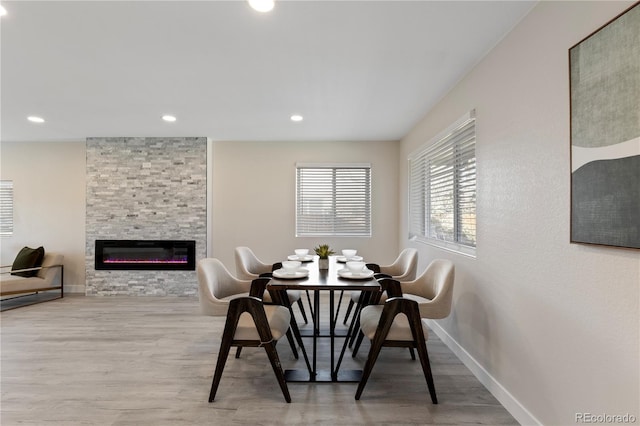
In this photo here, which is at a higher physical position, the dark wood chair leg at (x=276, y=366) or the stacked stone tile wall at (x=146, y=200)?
the stacked stone tile wall at (x=146, y=200)

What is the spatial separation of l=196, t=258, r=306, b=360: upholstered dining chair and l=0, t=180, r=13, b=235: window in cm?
513

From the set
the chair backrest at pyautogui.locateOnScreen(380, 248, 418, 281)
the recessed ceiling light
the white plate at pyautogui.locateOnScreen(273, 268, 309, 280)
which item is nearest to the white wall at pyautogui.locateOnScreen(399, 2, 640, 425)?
the chair backrest at pyautogui.locateOnScreen(380, 248, 418, 281)

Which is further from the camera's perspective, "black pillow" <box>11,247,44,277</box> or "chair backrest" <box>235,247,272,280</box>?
"black pillow" <box>11,247,44,277</box>

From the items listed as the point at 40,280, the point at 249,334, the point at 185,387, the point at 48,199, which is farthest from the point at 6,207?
the point at 249,334

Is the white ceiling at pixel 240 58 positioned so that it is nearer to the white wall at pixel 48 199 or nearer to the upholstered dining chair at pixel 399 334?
the white wall at pixel 48 199

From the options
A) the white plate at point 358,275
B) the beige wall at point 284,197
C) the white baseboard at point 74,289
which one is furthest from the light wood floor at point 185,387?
the beige wall at point 284,197

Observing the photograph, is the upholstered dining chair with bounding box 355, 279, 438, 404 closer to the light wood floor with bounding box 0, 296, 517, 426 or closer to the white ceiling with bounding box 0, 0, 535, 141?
the light wood floor with bounding box 0, 296, 517, 426

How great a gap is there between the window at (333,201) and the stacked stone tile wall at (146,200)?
5.25 feet

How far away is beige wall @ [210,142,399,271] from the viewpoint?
17.9ft

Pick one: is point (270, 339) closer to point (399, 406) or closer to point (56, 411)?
point (399, 406)

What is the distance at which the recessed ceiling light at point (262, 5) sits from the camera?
1866mm

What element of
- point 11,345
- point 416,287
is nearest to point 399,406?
point 416,287

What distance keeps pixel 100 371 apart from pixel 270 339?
1.65 meters
